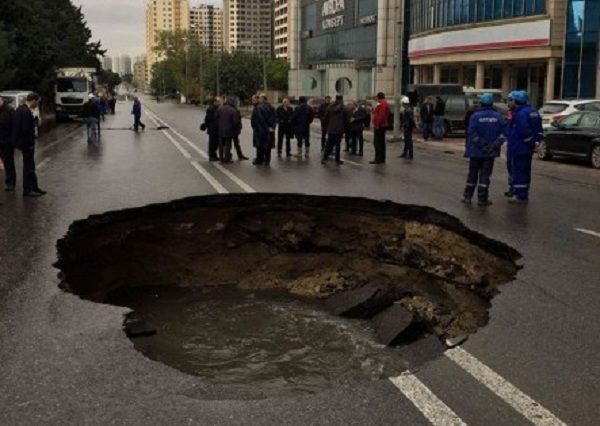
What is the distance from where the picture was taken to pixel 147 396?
13.3 feet

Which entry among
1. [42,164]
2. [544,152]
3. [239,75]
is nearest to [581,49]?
[544,152]

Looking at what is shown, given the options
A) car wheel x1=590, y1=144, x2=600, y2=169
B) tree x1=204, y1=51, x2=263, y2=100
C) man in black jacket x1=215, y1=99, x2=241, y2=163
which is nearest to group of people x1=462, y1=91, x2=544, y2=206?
man in black jacket x1=215, y1=99, x2=241, y2=163

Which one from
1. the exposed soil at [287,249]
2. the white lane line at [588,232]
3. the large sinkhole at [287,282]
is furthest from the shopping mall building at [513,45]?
the large sinkhole at [287,282]

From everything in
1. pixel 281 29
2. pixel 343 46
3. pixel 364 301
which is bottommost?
pixel 364 301

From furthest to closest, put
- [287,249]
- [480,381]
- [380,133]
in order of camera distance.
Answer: [380,133]
[287,249]
[480,381]

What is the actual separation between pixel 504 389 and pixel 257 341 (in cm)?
339

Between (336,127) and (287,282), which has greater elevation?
(336,127)

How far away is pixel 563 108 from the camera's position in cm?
2539

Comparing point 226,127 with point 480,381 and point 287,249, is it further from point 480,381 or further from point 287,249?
point 480,381

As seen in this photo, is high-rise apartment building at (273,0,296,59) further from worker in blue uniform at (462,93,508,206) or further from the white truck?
worker in blue uniform at (462,93,508,206)

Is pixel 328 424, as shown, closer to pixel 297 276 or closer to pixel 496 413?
pixel 496 413

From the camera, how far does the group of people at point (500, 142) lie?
435 inches

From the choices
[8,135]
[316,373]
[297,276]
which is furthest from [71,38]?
[316,373]

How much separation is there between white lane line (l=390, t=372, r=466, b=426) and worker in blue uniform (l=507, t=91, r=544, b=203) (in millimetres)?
7857
